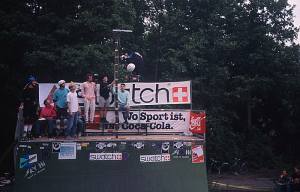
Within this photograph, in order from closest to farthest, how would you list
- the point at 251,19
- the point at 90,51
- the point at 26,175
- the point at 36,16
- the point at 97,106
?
the point at 26,175, the point at 97,106, the point at 90,51, the point at 36,16, the point at 251,19

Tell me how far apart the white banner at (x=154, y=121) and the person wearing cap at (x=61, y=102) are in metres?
2.45

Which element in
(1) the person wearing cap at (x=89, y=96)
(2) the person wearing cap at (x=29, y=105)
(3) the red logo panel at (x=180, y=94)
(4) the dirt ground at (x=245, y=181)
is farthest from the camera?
(4) the dirt ground at (x=245, y=181)

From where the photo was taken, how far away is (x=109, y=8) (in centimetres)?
2873

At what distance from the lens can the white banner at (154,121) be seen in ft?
57.0

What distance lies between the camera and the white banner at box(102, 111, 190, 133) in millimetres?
17359

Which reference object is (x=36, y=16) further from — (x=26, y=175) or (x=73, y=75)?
(x=26, y=175)

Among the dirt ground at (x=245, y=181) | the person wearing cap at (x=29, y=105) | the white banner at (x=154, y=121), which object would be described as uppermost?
the person wearing cap at (x=29, y=105)

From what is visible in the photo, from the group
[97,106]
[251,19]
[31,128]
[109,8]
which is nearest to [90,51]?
[109,8]

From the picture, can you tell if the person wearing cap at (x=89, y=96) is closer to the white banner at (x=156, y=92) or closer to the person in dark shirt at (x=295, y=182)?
the white banner at (x=156, y=92)

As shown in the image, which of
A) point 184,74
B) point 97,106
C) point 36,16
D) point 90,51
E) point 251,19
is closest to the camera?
point 97,106

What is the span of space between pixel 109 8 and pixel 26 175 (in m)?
16.7

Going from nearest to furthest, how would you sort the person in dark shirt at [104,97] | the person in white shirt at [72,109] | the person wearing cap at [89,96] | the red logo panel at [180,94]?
the person in white shirt at [72,109]
the person wearing cap at [89,96]
the person in dark shirt at [104,97]
the red logo panel at [180,94]

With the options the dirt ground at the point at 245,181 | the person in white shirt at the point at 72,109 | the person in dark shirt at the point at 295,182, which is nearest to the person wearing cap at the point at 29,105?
the person in white shirt at the point at 72,109

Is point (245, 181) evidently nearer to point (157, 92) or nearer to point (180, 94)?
point (180, 94)
